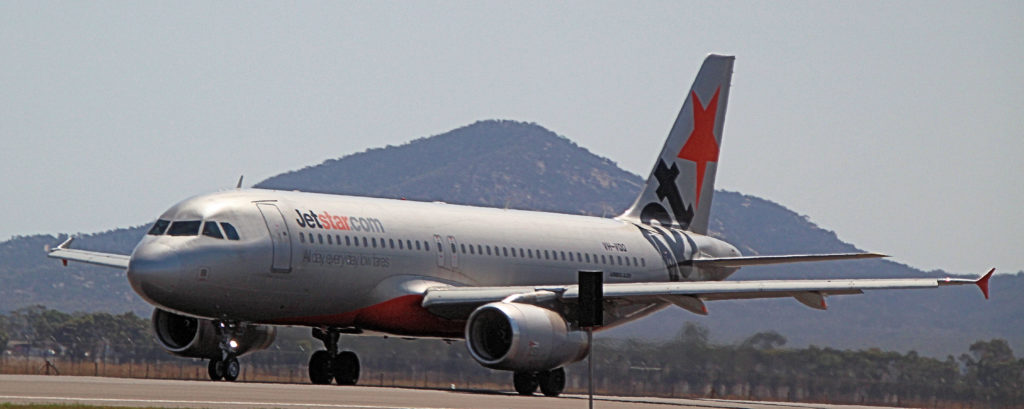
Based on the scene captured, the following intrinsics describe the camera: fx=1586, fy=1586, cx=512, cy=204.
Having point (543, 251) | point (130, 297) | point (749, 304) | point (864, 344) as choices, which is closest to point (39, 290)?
point (130, 297)

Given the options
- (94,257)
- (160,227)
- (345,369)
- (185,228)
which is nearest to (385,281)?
(345,369)

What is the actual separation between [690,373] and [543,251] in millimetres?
6730

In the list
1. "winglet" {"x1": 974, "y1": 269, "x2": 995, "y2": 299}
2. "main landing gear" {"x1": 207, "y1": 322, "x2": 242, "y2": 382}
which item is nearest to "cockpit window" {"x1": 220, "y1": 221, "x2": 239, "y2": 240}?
"main landing gear" {"x1": 207, "y1": 322, "x2": 242, "y2": 382}

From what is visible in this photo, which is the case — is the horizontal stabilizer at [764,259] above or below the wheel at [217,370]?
above

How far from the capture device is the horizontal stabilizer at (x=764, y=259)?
1293 inches

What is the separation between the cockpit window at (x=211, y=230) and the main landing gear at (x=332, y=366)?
Answer: 4.34m

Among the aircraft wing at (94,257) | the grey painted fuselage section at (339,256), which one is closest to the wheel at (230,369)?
the grey painted fuselage section at (339,256)

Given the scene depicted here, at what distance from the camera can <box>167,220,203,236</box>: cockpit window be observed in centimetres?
2870

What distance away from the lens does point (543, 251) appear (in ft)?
117

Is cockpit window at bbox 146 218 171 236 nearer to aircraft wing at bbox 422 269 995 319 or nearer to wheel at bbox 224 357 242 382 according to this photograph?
wheel at bbox 224 357 242 382

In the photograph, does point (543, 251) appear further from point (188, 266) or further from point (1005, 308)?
point (1005, 308)

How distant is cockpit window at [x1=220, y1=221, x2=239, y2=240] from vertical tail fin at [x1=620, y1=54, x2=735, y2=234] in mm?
14342

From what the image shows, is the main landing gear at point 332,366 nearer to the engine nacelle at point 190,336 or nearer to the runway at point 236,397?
the engine nacelle at point 190,336

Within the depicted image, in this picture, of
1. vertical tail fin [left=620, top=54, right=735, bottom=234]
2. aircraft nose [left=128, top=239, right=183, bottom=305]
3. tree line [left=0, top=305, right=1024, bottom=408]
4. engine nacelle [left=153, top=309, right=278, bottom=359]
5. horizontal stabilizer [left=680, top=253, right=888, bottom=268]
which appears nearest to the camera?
aircraft nose [left=128, top=239, right=183, bottom=305]
